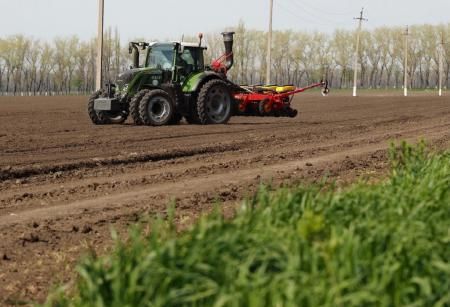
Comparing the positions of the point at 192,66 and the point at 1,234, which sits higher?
the point at 192,66

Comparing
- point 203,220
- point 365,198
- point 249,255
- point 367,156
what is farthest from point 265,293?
point 367,156

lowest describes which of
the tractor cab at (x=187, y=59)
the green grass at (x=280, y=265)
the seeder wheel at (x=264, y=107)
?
the green grass at (x=280, y=265)

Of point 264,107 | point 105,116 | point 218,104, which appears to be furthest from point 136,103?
point 264,107

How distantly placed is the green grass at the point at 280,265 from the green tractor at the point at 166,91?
14.1 metres

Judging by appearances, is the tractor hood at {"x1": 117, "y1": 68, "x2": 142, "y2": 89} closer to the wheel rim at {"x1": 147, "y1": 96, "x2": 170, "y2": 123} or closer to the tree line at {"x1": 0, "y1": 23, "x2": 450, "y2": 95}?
the wheel rim at {"x1": 147, "y1": 96, "x2": 170, "y2": 123}

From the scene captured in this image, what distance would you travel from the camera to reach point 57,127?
1941 cm

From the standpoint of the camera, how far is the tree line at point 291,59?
109 metres

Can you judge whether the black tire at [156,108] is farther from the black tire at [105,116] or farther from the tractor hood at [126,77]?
the black tire at [105,116]

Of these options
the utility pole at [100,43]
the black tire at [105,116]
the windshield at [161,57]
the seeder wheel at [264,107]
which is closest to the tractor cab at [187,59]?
the windshield at [161,57]

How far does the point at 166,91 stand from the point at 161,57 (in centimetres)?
99

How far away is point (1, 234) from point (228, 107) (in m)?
13.1

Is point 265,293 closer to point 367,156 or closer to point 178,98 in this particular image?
point 367,156

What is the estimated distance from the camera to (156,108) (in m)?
18.5

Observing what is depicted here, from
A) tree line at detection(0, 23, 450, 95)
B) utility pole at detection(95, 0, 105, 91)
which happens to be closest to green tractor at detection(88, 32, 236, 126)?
utility pole at detection(95, 0, 105, 91)
